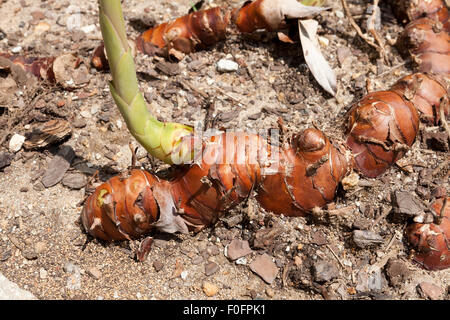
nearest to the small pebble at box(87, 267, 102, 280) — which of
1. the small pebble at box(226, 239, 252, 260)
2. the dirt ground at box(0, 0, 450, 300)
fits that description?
the dirt ground at box(0, 0, 450, 300)

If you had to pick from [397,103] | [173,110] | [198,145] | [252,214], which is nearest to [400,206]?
[397,103]

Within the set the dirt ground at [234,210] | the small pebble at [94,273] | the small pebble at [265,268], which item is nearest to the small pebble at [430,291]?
the dirt ground at [234,210]

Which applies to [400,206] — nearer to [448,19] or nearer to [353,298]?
[353,298]

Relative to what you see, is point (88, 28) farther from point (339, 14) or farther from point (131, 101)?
point (339, 14)

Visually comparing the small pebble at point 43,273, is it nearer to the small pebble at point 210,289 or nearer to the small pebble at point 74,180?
the small pebble at point 74,180

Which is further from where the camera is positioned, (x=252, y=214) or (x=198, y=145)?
(x=252, y=214)

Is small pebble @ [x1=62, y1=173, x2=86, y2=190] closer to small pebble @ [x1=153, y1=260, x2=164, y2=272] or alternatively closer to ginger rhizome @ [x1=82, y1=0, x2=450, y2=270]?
ginger rhizome @ [x1=82, y1=0, x2=450, y2=270]
